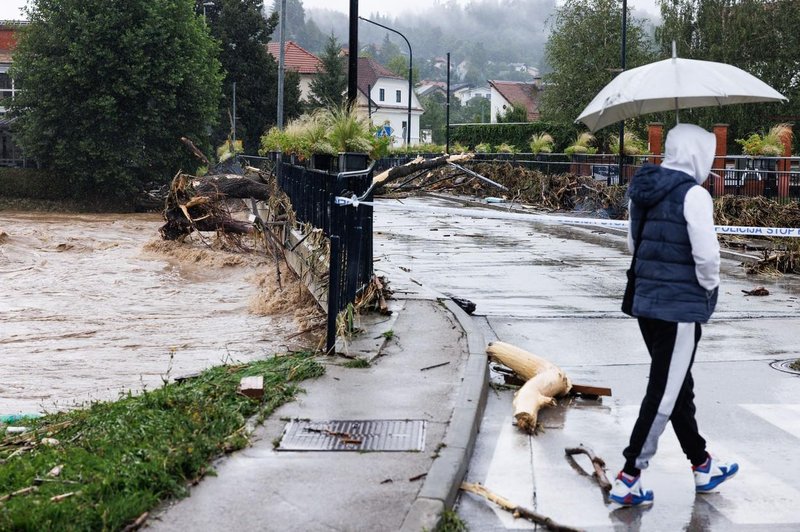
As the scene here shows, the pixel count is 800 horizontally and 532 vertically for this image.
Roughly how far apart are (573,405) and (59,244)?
72.9 ft

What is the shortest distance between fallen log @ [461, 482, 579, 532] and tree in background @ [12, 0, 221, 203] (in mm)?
43210

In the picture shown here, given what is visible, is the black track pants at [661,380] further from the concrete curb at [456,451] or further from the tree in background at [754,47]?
the tree in background at [754,47]

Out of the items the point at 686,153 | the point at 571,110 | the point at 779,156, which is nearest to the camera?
the point at 686,153

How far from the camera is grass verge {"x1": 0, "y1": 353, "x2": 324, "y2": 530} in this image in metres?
4.62

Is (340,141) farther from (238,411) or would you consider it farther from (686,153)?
(686,153)

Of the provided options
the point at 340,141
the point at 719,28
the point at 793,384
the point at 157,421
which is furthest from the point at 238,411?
the point at 719,28

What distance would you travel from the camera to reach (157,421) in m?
6.20

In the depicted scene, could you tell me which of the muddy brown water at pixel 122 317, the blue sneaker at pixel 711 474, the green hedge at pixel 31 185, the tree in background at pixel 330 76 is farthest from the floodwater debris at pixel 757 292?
the tree in background at pixel 330 76

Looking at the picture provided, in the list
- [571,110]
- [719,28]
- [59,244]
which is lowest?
A: [59,244]

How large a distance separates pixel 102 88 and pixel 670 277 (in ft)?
149

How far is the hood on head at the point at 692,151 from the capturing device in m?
5.36

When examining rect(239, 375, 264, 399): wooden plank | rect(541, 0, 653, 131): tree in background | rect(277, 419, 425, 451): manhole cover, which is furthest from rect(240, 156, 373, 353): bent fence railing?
rect(541, 0, 653, 131): tree in background

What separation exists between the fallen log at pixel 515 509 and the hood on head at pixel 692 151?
191 cm

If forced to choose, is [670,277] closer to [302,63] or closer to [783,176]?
[783,176]
